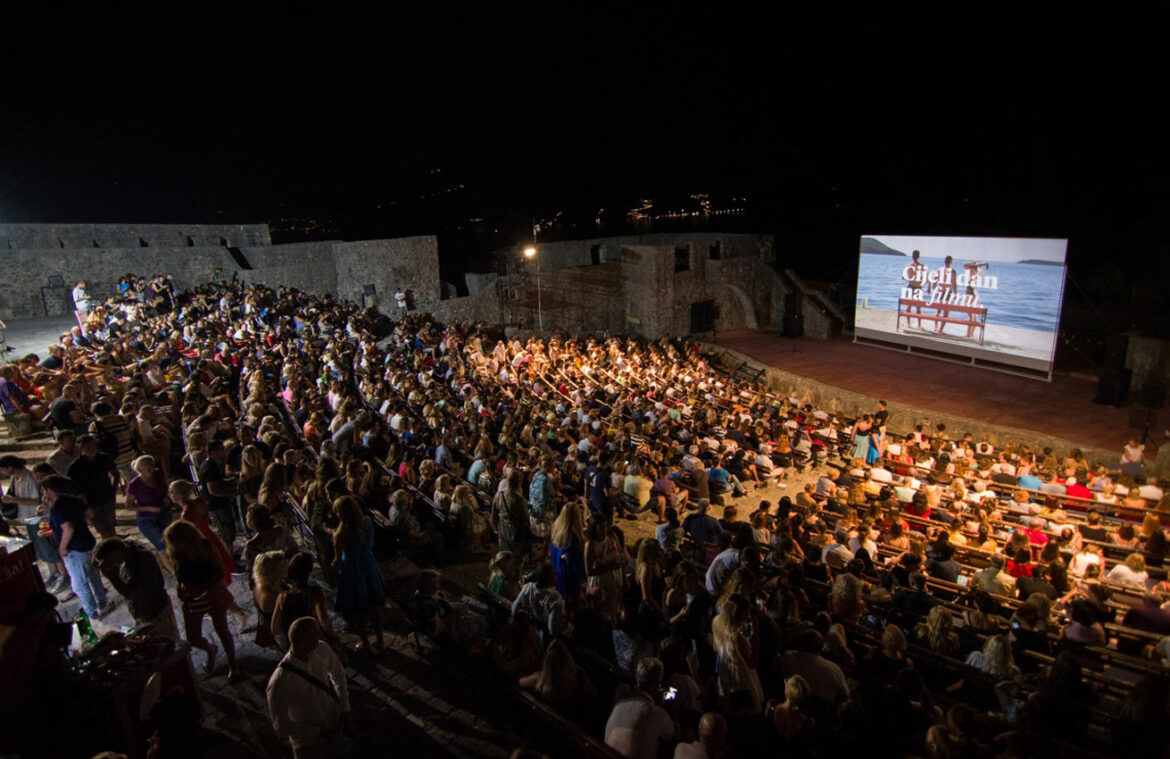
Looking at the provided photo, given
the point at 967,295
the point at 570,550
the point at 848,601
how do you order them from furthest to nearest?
the point at 967,295, the point at 570,550, the point at 848,601

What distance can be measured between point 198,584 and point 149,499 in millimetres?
1607

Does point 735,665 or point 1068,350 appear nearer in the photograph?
point 735,665

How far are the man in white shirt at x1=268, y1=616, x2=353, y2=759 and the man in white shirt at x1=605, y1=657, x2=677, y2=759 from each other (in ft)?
4.54

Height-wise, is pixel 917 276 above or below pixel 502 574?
above

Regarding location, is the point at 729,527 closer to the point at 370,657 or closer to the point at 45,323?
the point at 370,657

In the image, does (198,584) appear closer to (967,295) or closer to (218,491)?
(218,491)

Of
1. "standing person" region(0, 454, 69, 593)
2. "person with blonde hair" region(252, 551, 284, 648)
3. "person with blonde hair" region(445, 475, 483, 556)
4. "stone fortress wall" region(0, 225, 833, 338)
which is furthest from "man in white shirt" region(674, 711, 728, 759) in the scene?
"stone fortress wall" region(0, 225, 833, 338)

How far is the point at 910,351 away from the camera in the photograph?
18.8 m

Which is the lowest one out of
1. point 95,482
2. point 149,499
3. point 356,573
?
point 356,573

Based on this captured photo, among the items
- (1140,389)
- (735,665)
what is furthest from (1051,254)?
(735,665)

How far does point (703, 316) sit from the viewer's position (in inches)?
940

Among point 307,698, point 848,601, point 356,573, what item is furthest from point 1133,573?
point 307,698

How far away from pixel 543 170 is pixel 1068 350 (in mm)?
46733

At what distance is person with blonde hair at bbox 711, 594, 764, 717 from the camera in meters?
3.56
